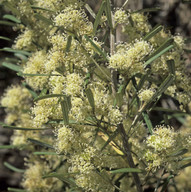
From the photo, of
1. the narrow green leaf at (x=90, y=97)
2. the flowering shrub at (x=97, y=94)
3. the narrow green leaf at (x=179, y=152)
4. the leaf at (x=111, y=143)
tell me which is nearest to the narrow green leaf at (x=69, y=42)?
the flowering shrub at (x=97, y=94)

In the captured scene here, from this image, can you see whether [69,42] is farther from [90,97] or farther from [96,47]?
[90,97]

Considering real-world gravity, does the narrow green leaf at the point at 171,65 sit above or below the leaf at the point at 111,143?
above

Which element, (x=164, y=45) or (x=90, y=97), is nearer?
(x=90, y=97)

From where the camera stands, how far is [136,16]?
133 centimetres

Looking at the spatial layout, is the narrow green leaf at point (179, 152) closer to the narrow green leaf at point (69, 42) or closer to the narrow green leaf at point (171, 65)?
the narrow green leaf at point (171, 65)

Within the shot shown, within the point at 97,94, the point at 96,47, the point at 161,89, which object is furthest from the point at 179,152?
the point at 96,47

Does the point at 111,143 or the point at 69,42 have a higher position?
the point at 69,42

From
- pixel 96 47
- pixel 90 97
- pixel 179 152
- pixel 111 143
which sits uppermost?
pixel 96 47

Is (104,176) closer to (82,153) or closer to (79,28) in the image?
(82,153)

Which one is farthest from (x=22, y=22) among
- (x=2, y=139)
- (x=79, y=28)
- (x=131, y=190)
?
(x=2, y=139)

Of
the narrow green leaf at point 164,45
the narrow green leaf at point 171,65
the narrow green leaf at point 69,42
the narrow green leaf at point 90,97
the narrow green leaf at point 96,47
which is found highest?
the narrow green leaf at point 69,42

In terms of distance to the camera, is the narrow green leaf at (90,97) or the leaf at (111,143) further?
the leaf at (111,143)

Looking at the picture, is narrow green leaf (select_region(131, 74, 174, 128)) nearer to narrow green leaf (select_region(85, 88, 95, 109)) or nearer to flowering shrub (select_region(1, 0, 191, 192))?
flowering shrub (select_region(1, 0, 191, 192))

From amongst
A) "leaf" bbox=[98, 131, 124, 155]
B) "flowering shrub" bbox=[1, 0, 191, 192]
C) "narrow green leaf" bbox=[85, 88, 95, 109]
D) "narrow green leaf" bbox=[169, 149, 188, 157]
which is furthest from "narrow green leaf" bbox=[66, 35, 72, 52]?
"narrow green leaf" bbox=[169, 149, 188, 157]
